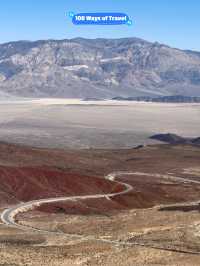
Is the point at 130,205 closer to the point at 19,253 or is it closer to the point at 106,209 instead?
the point at 106,209

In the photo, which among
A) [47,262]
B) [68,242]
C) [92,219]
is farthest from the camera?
[92,219]

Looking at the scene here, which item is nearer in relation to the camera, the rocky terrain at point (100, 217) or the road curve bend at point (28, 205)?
the rocky terrain at point (100, 217)

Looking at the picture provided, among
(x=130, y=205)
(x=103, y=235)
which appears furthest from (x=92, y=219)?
(x=130, y=205)

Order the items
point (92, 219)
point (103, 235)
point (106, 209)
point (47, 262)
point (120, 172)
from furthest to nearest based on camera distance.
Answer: point (120, 172), point (106, 209), point (92, 219), point (103, 235), point (47, 262)

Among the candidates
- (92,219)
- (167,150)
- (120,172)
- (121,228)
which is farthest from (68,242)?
(167,150)

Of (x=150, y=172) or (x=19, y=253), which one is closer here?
(x=19, y=253)

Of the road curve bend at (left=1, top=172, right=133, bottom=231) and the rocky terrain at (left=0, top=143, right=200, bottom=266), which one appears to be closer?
the rocky terrain at (left=0, top=143, right=200, bottom=266)

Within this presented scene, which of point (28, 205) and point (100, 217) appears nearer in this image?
point (100, 217)

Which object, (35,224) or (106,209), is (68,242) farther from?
(106,209)

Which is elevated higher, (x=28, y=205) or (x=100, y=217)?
(x=28, y=205)
